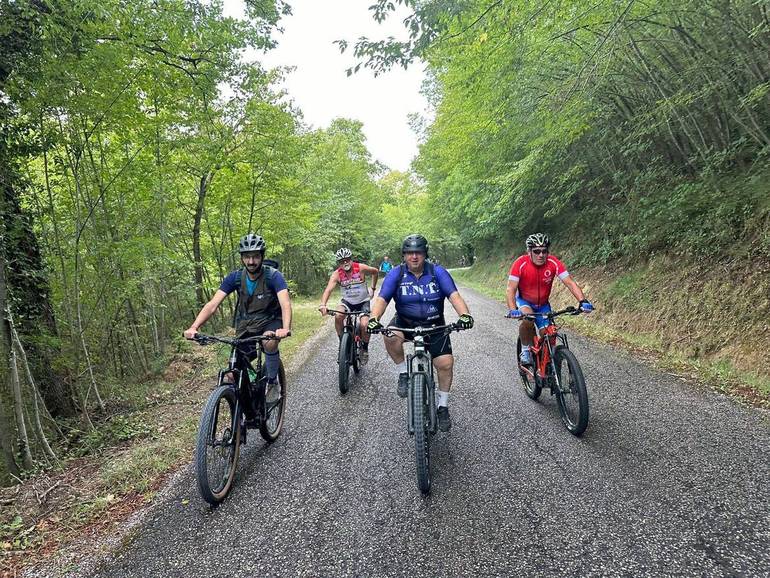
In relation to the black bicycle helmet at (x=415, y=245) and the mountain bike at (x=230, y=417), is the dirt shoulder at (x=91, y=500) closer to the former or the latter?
the mountain bike at (x=230, y=417)

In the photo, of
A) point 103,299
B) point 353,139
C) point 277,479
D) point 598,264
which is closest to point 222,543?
point 277,479

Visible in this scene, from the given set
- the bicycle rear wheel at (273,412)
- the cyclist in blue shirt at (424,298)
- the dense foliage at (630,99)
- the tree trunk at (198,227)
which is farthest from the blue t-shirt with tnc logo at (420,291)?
the tree trunk at (198,227)

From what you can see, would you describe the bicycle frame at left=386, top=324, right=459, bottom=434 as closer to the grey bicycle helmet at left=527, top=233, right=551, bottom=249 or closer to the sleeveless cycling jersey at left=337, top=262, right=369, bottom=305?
the grey bicycle helmet at left=527, top=233, right=551, bottom=249

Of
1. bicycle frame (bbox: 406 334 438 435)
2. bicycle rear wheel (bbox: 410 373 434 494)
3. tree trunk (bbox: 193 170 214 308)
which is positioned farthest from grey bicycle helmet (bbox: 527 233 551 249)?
tree trunk (bbox: 193 170 214 308)

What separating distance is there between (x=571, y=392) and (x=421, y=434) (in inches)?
66.9

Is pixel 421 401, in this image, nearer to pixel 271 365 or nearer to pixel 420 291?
pixel 420 291

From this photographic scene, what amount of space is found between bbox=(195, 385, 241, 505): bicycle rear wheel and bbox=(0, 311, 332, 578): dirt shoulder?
51 cm

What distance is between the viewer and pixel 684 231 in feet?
22.0

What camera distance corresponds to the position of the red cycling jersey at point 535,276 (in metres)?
4.23

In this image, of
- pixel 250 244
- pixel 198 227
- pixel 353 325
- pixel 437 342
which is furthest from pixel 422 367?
pixel 198 227

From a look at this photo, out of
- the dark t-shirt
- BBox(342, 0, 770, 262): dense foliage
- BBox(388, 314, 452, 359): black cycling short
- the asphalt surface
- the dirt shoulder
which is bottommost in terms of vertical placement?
the dirt shoulder

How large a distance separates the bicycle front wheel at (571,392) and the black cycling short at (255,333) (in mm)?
2794

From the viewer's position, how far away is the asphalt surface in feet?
6.93

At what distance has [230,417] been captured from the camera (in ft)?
9.97
